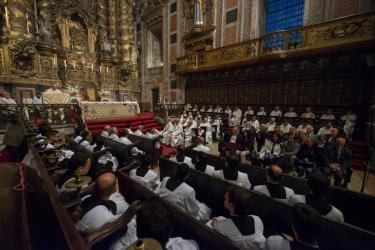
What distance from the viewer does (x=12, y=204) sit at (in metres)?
1.81

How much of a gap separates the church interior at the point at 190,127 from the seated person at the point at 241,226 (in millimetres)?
12

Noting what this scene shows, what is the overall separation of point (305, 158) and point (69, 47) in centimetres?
1512

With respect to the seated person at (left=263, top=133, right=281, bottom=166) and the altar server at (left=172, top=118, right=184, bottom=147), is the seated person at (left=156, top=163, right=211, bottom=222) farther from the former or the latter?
the altar server at (left=172, top=118, right=184, bottom=147)

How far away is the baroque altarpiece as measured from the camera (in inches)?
349

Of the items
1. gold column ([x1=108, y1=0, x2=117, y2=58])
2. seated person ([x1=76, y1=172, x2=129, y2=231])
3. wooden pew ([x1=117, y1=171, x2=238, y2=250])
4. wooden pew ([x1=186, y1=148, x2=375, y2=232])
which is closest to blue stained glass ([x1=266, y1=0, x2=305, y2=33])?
wooden pew ([x1=186, y1=148, x2=375, y2=232])

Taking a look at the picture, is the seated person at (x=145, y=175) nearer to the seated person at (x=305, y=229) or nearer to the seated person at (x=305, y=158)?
the seated person at (x=305, y=229)

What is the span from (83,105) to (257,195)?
859 centimetres

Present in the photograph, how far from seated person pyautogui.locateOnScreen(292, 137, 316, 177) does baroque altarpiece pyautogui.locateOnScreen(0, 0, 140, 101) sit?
38.7 feet

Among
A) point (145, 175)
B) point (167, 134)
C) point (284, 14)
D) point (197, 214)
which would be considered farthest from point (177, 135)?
point (284, 14)

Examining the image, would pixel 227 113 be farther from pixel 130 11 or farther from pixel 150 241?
pixel 130 11

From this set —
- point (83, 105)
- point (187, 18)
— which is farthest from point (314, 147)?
point (187, 18)

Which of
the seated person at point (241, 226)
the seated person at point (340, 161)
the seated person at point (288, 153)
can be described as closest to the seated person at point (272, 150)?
the seated person at point (288, 153)

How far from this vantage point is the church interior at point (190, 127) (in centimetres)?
159

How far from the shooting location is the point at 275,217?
6.81 feet
